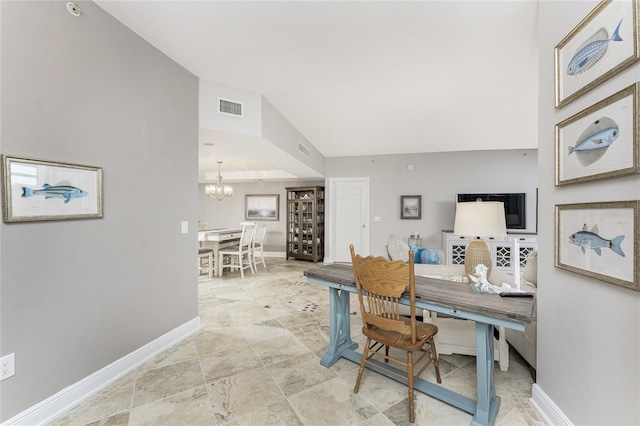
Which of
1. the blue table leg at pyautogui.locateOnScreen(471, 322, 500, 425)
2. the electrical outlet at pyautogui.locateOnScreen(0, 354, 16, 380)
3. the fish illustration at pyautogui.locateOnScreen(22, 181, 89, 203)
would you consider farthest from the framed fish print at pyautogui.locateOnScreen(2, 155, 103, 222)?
the blue table leg at pyautogui.locateOnScreen(471, 322, 500, 425)

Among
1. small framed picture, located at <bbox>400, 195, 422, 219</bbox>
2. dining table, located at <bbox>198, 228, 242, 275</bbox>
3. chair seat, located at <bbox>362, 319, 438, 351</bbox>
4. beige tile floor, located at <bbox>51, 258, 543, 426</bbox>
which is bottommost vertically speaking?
beige tile floor, located at <bbox>51, 258, 543, 426</bbox>

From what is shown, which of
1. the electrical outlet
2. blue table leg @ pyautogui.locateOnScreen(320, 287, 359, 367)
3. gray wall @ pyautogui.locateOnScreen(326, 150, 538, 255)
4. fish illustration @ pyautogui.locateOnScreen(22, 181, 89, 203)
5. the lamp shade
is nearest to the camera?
the electrical outlet

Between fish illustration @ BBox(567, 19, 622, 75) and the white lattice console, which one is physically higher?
fish illustration @ BBox(567, 19, 622, 75)

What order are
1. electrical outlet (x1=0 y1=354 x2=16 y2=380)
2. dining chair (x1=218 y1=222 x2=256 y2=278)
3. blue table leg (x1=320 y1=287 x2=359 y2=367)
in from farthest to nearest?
dining chair (x1=218 y1=222 x2=256 y2=278)
blue table leg (x1=320 y1=287 x2=359 y2=367)
electrical outlet (x1=0 y1=354 x2=16 y2=380)

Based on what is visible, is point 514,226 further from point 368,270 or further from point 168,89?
point 168,89

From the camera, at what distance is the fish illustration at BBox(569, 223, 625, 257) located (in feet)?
3.73

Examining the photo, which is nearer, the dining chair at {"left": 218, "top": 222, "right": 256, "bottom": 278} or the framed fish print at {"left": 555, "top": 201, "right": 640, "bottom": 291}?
the framed fish print at {"left": 555, "top": 201, "right": 640, "bottom": 291}

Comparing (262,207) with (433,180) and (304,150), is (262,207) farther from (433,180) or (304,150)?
(433,180)

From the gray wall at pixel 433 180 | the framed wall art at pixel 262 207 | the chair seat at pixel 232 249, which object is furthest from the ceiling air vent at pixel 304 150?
the framed wall art at pixel 262 207

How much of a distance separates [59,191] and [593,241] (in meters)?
2.88

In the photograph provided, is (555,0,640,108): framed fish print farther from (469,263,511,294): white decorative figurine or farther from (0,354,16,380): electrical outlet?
(0,354,16,380): electrical outlet

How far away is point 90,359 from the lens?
5.89 feet

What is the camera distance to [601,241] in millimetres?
1213

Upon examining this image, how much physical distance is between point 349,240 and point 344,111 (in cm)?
327
